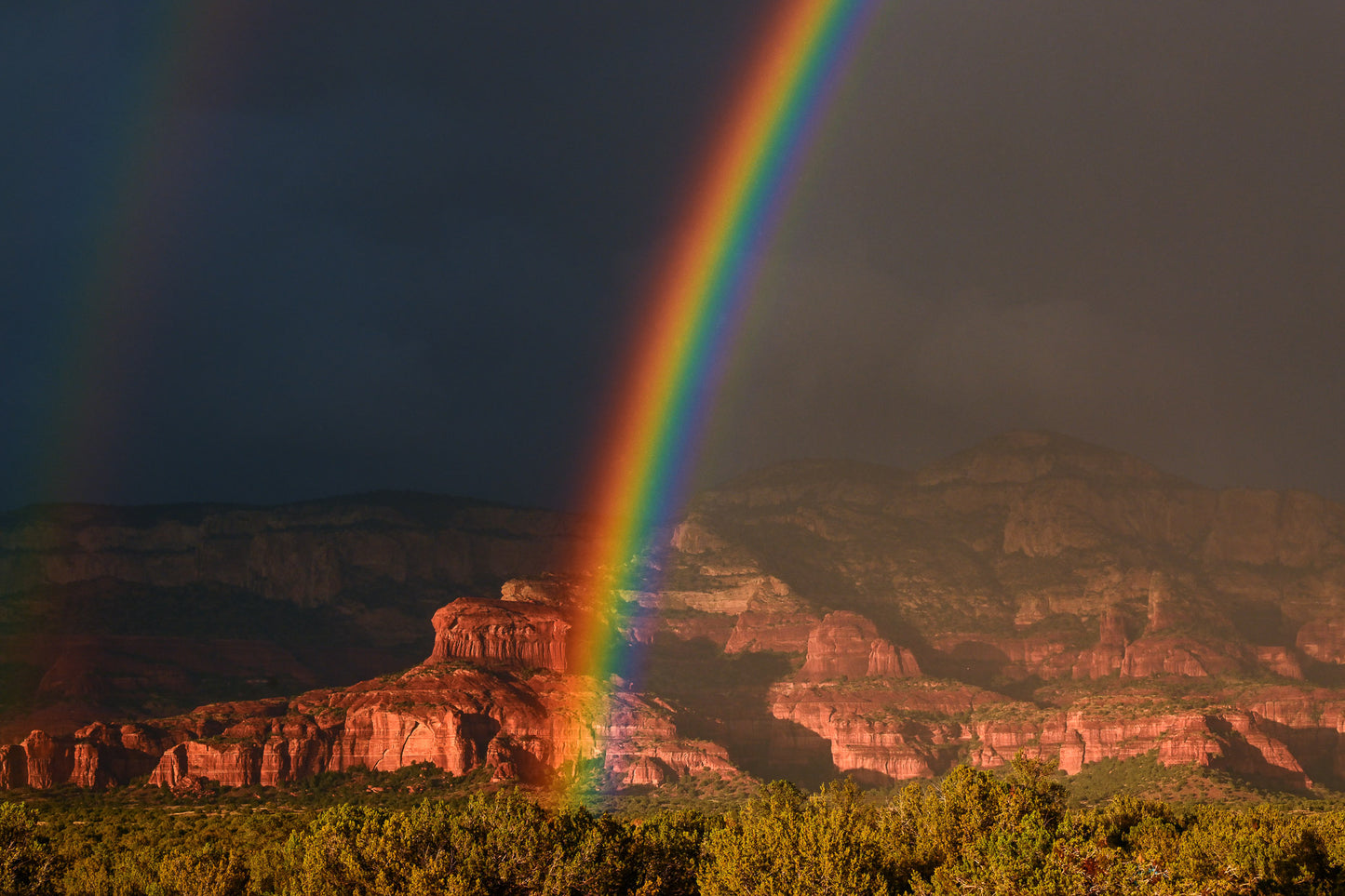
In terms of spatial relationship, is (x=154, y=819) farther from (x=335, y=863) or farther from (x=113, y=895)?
(x=335, y=863)

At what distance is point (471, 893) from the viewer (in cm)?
7344

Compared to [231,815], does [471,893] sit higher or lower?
lower

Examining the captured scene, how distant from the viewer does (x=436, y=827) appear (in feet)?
273

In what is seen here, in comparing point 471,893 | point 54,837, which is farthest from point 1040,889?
point 54,837

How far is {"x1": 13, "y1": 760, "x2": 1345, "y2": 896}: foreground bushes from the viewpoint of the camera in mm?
69188

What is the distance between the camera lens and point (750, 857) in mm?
77000

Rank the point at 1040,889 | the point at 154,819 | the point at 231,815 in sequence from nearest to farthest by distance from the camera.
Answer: the point at 1040,889, the point at 154,819, the point at 231,815

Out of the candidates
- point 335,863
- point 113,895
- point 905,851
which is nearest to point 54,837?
point 113,895

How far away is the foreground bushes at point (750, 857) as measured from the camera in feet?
227

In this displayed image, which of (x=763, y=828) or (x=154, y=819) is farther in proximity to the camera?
(x=154, y=819)

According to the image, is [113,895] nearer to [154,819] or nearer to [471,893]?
[471,893]

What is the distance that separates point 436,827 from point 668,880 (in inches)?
535

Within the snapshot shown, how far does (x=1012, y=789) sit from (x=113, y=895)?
54161 millimetres

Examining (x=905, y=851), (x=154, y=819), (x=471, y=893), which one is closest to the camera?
(x=471, y=893)
